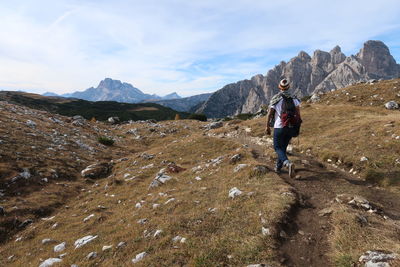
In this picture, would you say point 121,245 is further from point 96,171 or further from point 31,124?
point 31,124

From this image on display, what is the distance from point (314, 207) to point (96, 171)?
1827 cm

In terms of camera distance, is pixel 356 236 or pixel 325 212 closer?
pixel 356 236

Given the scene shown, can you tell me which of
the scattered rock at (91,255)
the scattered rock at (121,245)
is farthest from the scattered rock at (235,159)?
the scattered rock at (91,255)

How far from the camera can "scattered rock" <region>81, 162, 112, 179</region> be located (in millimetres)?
20453

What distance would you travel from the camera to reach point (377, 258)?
17.0 ft

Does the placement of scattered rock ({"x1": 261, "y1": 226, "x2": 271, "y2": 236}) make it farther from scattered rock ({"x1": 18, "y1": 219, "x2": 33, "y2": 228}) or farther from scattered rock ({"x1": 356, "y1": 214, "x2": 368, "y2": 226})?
scattered rock ({"x1": 18, "y1": 219, "x2": 33, "y2": 228})

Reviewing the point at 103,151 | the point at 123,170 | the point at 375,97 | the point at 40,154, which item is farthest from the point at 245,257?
the point at 375,97

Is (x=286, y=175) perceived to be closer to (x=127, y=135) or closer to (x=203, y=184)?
(x=203, y=184)

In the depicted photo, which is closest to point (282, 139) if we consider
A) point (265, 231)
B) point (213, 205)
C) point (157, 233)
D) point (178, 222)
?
point (213, 205)

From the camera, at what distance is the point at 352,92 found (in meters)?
40.7

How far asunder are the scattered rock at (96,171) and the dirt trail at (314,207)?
52.2ft

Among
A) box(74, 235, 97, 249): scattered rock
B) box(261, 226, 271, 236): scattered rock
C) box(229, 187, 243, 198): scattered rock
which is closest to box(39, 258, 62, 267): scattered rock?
box(74, 235, 97, 249): scattered rock

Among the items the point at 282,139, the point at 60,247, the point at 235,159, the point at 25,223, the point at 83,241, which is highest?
the point at 282,139

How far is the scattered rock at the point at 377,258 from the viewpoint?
197 inches
